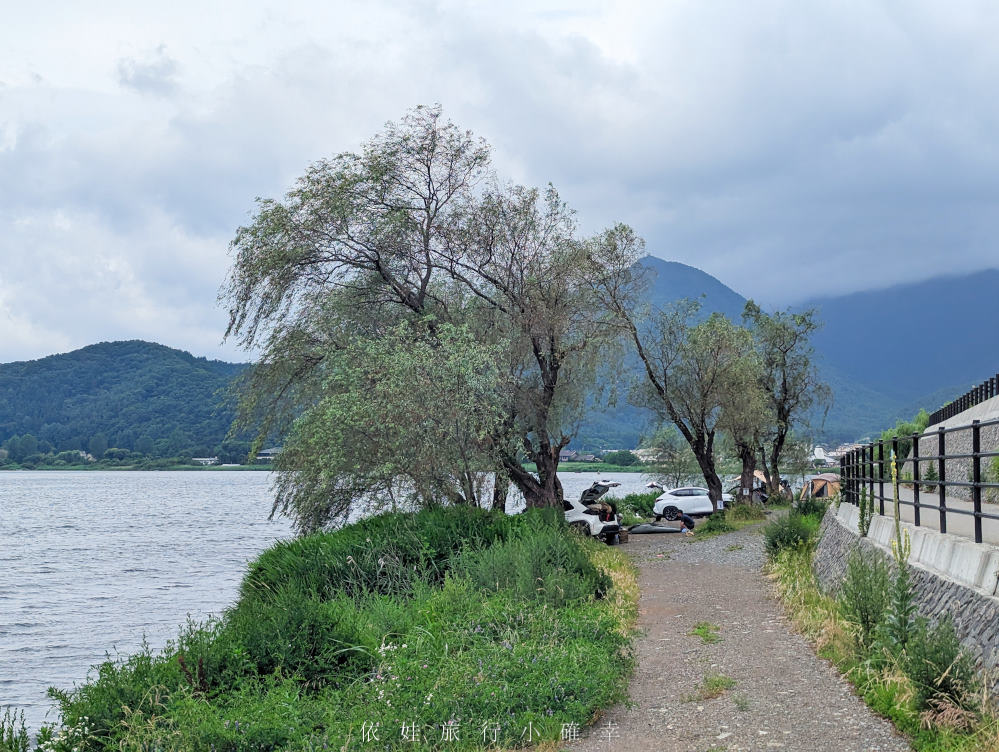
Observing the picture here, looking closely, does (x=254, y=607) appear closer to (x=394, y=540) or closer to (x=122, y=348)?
(x=394, y=540)

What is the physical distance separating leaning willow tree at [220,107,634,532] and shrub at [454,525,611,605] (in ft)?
24.0

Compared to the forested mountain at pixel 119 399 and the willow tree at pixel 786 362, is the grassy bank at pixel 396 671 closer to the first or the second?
the willow tree at pixel 786 362

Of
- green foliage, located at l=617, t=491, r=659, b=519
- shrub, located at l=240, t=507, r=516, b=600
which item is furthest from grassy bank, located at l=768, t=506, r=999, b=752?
green foliage, located at l=617, t=491, r=659, b=519

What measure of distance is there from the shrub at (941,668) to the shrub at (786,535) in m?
11.8

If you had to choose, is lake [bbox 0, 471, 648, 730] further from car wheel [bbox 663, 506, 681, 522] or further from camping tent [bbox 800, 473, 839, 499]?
camping tent [bbox 800, 473, 839, 499]

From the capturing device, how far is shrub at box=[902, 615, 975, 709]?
21.4ft

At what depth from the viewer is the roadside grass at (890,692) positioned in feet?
20.2

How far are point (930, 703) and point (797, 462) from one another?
48306mm

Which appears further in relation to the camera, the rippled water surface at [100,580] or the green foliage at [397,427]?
the green foliage at [397,427]

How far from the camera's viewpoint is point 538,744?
286 inches

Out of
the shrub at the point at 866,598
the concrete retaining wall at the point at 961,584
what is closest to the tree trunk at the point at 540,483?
the concrete retaining wall at the point at 961,584

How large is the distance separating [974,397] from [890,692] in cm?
2101

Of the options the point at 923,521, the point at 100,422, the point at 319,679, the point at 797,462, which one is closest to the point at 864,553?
the point at 923,521

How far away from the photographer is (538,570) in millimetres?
12578
